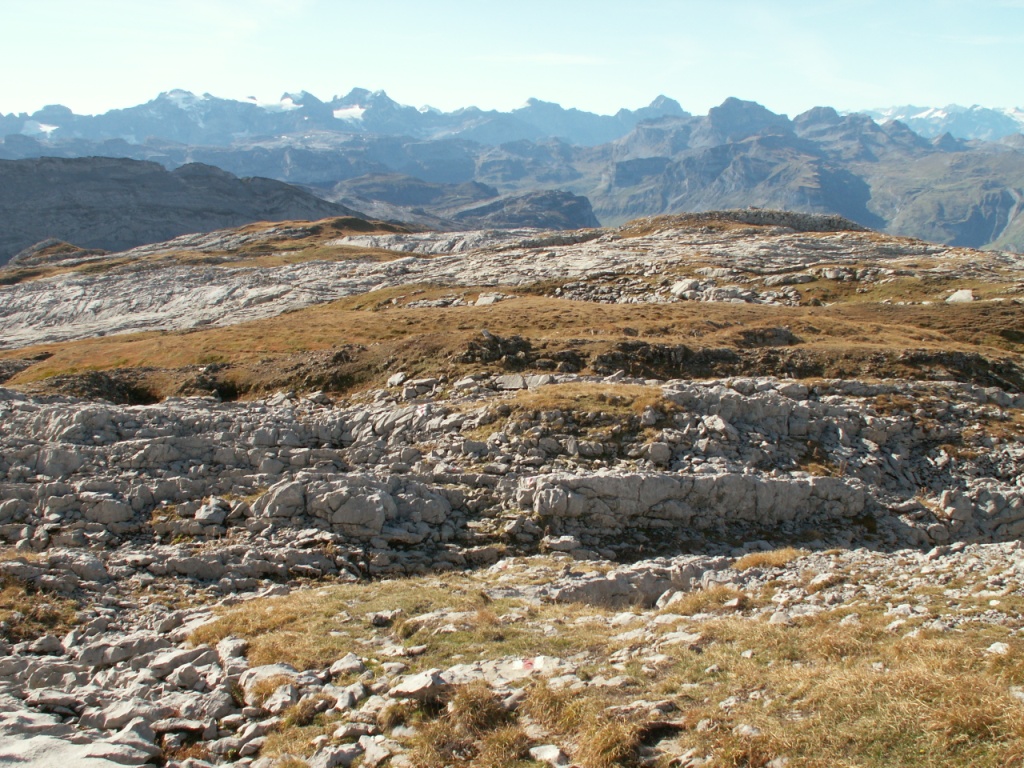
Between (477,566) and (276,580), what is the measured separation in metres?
5.75

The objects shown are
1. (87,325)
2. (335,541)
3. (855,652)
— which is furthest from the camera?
(87,325)

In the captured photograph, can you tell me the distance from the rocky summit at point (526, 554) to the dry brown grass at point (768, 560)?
236 millimetres

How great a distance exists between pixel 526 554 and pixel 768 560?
7.11 m

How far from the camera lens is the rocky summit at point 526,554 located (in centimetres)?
1015

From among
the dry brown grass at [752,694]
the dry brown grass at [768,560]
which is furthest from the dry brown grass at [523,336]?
the dry brown grass at [752,694]

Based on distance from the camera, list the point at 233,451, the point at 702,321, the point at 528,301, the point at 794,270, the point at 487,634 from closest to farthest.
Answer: the point at 487,634 < the point at 233,451 < the point at 702,321 < the point at 528,301 < the point at 794,270

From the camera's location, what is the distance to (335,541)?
20.1m

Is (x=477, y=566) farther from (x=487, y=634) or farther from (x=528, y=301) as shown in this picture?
(x=528, y=301)

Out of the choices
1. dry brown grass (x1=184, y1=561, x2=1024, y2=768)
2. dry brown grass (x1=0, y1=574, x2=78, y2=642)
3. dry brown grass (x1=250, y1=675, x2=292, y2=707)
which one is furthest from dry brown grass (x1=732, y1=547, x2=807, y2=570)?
dry brown grass (x1=0, y1=574, x2=78, y2=642)

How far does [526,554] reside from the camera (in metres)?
21.0

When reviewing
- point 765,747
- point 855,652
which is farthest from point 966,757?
→ point 855,652

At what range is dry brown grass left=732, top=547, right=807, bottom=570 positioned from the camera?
62.2 ft

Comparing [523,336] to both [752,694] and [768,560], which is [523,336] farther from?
[752,694]

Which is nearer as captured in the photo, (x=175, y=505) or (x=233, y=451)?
(x=175, y=505)
